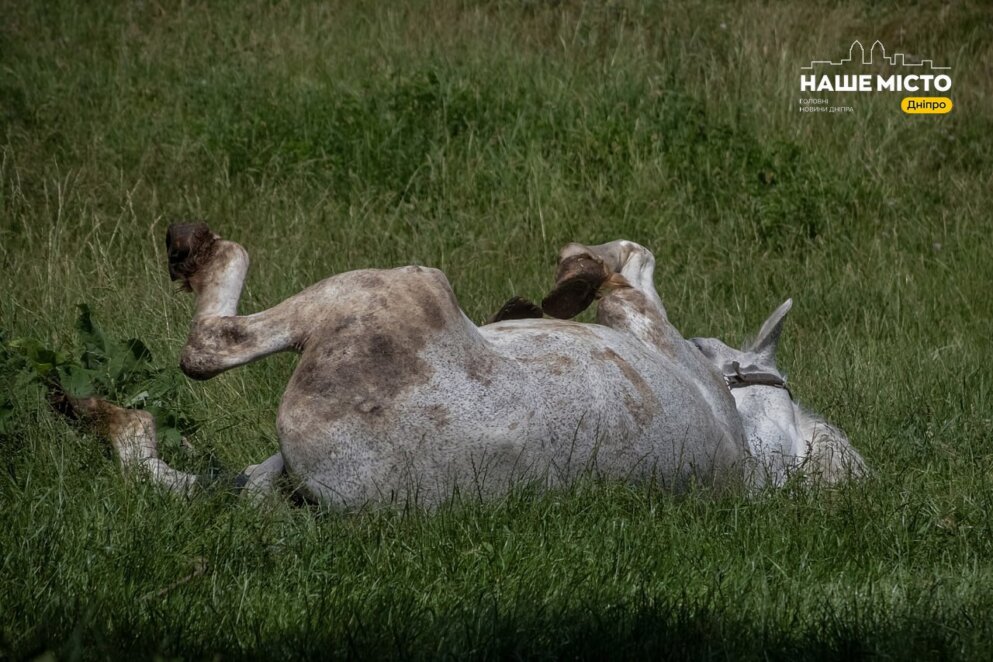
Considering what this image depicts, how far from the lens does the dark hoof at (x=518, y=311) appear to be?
4.99m

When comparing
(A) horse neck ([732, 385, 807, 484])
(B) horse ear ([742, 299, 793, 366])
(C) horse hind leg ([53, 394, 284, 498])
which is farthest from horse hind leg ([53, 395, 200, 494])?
(B) horse ear ([742, 299, 793, 366])

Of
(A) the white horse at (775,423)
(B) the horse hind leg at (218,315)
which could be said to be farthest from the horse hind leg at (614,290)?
(B) the horse hind leg at (218,315)

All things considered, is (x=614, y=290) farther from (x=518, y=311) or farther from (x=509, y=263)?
(x=509, y=263)

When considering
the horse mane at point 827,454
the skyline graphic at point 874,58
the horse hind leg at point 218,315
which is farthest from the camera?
the skyline graphic at point 874,58

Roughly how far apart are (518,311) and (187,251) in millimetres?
1352

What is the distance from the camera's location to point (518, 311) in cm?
502

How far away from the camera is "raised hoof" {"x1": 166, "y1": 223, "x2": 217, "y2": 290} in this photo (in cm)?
441

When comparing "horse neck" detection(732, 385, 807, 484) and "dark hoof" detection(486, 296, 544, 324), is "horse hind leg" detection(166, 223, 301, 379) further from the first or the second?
"horse neck" detection(732, 385, 807, 484)

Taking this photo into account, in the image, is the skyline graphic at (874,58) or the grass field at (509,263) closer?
the grass field at (509,263)

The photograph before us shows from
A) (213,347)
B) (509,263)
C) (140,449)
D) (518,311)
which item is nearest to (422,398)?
(213,347)

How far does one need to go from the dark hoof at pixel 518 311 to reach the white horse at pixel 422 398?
49cm

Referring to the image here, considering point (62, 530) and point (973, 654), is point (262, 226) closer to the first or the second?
point (62, 530)

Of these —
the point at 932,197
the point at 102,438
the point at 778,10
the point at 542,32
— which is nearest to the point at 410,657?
the point at 102,438

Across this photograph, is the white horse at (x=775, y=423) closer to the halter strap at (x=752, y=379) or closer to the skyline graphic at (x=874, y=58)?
the halter strap at (x=752, y=379)
